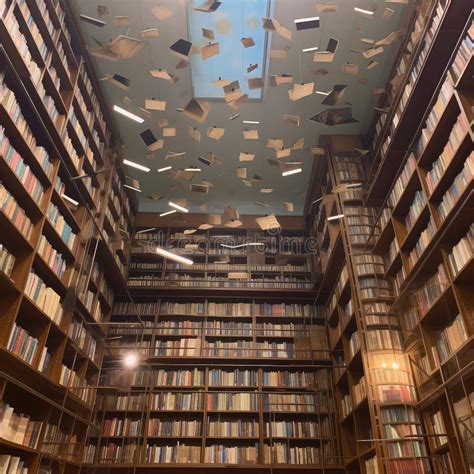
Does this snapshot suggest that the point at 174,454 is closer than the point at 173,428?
Yes

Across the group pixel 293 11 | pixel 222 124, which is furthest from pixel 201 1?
pixel 222 124

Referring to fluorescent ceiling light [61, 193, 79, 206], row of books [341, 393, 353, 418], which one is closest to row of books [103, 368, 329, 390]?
row of books [341, 393, 353, 418]

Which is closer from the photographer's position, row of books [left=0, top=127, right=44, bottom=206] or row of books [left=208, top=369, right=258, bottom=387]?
row of books [left=0, top=127, right=44, bottom=206]

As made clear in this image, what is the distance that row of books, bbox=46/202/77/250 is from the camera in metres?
3.51

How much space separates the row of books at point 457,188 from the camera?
255cm

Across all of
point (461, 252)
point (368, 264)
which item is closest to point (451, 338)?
point (461, 252)

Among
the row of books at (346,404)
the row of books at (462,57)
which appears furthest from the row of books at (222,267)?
the row of books at (462,57)

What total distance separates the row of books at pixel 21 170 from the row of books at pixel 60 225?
18 cm

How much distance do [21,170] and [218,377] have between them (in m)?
3.05

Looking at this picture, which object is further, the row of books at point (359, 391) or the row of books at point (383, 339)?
the row of books at point (359, 391)

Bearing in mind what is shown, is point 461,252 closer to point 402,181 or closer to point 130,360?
point 402,181

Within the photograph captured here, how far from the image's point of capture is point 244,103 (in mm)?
5125

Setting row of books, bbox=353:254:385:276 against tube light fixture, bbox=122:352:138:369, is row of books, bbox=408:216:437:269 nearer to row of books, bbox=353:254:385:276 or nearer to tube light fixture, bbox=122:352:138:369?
row of books, bbox=353:254:385:276

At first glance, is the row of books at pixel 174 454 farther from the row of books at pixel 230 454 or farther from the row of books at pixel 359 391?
the row of books at pixel 359 391
